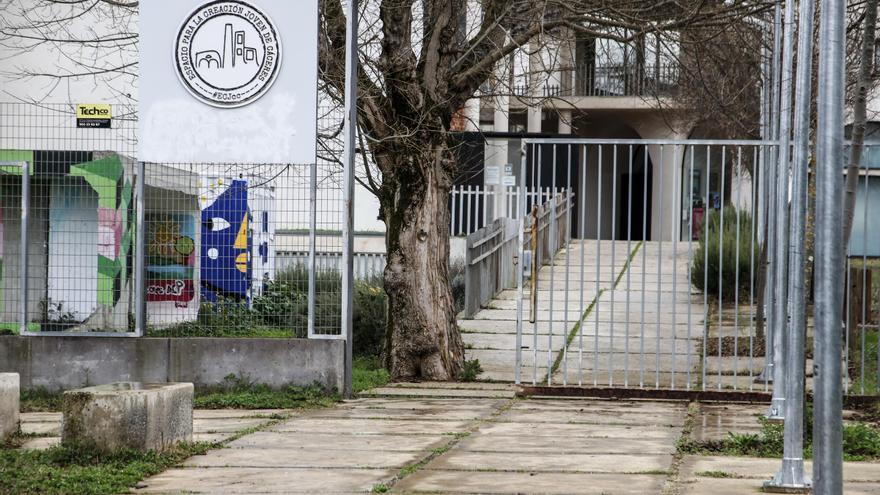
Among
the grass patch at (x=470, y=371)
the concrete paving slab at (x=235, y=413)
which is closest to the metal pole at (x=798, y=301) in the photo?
the concrete paving slab at (x=235, y=413)

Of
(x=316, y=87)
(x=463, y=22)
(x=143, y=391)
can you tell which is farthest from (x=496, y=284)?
(x=143, y=391)

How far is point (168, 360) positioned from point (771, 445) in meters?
6.17

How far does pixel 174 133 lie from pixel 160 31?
1.07m

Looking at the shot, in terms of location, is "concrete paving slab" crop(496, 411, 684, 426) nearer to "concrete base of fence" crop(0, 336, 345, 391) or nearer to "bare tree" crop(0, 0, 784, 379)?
"concrete base of fence" crop(0, 336, 345, 391)

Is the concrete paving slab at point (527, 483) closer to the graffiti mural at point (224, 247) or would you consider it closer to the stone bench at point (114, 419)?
the stone bench at point (114, 419)

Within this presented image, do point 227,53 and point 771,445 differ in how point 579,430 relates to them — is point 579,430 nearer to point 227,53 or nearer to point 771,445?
point 771,445

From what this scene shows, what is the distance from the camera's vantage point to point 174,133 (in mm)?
12648

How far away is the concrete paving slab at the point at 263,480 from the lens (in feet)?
24.1

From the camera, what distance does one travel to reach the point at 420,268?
13898mm

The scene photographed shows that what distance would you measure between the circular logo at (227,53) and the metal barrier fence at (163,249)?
81cm

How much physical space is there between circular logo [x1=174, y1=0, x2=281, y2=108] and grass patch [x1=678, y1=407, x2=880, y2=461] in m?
5.87

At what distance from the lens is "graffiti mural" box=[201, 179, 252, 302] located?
1262cm

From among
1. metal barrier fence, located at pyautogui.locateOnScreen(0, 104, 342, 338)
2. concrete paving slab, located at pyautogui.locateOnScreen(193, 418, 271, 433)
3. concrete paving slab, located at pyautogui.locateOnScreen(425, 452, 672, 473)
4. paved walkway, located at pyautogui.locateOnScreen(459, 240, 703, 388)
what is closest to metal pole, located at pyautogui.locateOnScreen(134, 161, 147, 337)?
metal barrier fence, located at pyautogui.locateOnScreen(0, 104, 342, 338)

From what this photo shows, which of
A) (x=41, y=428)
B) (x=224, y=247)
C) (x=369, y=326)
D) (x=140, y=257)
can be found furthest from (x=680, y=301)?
(x=41, y=428)
